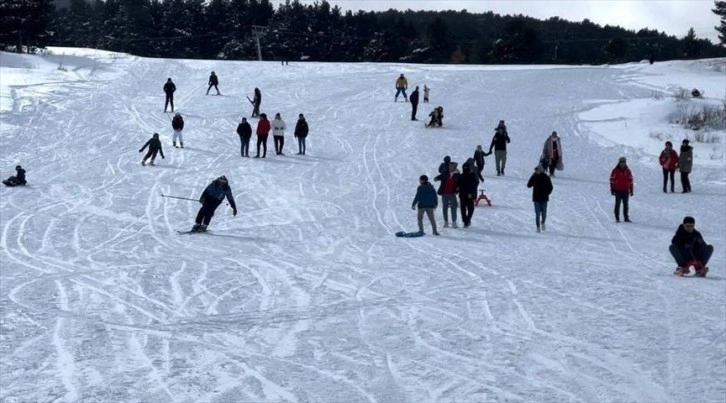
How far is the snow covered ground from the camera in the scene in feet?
33.1

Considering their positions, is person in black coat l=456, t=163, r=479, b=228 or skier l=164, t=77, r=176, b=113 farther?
skier l=164, t=77, r=176, b=113

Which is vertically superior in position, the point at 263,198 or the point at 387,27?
the point at 387,27

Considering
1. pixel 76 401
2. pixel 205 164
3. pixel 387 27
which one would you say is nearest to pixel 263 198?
pixel 205 164

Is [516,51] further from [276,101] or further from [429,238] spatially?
[429,238]

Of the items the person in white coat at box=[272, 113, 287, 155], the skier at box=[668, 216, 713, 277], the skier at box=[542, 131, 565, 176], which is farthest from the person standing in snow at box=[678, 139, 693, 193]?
the person in white coat at box=[272, 113, 287, 155]

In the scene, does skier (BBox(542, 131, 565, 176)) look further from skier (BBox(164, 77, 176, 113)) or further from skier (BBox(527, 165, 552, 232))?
skier (BBox(164, 77, 176, 113))

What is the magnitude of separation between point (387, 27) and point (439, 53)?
10.0m

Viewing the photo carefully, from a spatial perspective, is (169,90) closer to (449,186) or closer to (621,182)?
(449,186)

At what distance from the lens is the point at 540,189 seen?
19.1 metres

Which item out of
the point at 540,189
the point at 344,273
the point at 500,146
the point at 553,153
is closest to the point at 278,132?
the point at 500,146

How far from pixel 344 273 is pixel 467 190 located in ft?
16.5

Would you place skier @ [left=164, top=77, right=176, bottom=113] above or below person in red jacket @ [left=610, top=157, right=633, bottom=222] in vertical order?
above

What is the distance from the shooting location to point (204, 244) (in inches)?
711

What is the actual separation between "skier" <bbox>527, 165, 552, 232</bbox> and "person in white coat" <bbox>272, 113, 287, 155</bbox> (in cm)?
1170
